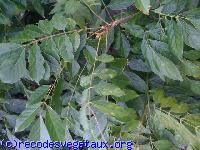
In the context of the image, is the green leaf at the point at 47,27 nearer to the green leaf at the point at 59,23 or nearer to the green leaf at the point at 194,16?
the green leaf at the point at 59,23

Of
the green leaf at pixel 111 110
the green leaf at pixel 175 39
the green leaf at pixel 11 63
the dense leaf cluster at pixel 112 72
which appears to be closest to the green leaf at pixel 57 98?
the dense leaf cluster at pixel 112 72

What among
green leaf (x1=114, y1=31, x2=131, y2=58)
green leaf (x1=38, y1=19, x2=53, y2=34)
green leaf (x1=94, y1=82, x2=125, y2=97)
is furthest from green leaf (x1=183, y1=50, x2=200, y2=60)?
green leaf (x1=38, y1=19, x2=53, y2=34)

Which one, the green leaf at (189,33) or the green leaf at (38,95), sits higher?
the green leaf at (189,33)

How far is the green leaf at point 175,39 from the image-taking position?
0.92 meters

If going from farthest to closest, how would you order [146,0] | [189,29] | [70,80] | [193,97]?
[193,97] → [70,80] → [189,29] → [146,0]

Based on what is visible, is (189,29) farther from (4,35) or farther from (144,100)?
(4,35)

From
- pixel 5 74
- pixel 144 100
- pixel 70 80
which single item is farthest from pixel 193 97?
pixel 5 74

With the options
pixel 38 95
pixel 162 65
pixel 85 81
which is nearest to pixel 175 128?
pixel 162 65

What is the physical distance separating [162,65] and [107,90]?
0.64ft

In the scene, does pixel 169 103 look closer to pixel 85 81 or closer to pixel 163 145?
pixel 163 145

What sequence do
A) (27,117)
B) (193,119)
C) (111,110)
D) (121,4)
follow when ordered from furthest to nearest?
(121,4)
(193,119)
(27,117)
(111,110)

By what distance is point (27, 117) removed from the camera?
0.92 meters

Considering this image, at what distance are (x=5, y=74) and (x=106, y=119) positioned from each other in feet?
1.08

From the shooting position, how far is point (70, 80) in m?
1.13
